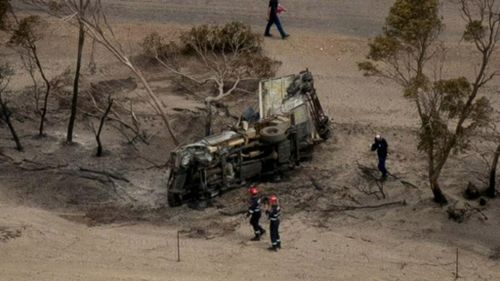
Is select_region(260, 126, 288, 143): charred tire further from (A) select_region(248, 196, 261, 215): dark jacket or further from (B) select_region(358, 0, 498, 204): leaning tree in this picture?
(A) select_region(248, 196, 261, 215): dark jacket

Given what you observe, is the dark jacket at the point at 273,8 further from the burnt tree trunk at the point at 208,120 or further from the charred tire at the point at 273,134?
the charred tire at the point at 273,134

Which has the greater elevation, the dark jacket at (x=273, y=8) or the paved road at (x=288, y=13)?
the dark jacket at (x=273, y=8)

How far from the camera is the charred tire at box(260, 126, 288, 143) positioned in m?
24.0

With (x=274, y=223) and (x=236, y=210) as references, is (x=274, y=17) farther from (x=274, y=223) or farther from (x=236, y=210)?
(x=274, y=223)

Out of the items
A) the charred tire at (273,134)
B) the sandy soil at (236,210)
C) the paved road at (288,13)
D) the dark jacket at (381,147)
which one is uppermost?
the paved road at (288,13)

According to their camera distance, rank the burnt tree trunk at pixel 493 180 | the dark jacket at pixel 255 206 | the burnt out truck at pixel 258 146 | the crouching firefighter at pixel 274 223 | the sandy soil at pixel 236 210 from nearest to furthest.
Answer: the sandy soil at pixel 236 210
the crouching firefighter at pixel 274 223
the dark jacket at pixel 255 206
the burnt out truck at pixel 258 146
the burnt tree trunk at pixel 493 180

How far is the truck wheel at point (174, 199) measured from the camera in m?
23.5

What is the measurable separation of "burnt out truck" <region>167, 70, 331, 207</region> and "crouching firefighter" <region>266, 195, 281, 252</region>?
265cm

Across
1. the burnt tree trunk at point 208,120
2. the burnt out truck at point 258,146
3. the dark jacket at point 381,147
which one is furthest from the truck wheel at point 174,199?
the dark jacket at point 381,147

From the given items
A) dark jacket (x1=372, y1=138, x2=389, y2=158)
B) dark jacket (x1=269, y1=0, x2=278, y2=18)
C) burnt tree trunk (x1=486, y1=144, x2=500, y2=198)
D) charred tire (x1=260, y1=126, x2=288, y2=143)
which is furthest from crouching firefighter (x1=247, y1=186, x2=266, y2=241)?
dark jacket (x1=269, y1=0, x2=278, y2=18)

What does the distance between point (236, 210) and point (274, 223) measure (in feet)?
8.80

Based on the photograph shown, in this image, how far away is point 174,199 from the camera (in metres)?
23.6

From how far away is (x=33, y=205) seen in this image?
23641 mm

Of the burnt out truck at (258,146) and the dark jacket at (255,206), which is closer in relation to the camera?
the dark jacket at (255,206)
